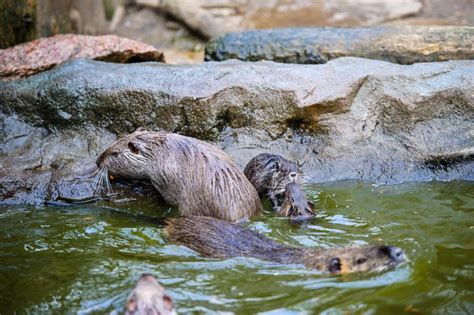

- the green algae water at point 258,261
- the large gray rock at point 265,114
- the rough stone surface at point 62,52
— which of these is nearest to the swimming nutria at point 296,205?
the green algae water at point 258,261

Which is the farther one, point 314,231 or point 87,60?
point 87,60

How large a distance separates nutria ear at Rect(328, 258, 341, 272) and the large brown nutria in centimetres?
116

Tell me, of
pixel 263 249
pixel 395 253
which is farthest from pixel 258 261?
pixel 395 253

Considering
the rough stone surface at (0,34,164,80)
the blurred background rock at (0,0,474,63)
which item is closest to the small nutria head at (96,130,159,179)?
the rough stone surface at (0,34,164,80)

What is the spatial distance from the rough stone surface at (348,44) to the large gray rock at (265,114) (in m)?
0.86

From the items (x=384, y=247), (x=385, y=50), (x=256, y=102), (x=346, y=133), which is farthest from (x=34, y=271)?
(x=385, y=50)

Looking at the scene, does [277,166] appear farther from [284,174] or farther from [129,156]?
[129,156]

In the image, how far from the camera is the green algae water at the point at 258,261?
3.53 metres

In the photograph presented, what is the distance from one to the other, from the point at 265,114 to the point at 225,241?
1.88 metres

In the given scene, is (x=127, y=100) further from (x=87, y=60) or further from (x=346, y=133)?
(x=346, y=133)

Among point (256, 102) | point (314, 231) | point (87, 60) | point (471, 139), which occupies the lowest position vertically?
point (314, 231)

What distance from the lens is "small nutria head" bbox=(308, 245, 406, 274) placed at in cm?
366

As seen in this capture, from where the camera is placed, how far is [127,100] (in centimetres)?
568

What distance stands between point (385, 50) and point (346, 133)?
5.15ft
